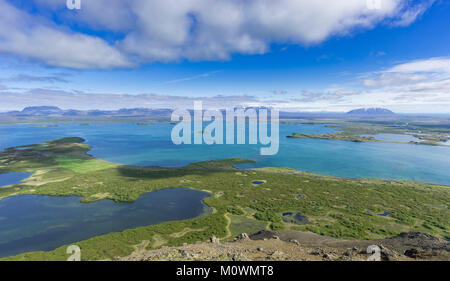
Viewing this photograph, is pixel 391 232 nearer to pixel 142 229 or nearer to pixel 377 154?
pixel 142 229

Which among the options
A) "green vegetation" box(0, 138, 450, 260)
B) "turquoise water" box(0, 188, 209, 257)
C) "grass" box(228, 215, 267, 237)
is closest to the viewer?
"turquoise water" box(0, 188, 209, 257)

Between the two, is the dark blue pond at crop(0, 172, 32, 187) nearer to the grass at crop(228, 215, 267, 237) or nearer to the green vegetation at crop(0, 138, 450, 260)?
the green vegetation at crop(0, 138, 450, 260)

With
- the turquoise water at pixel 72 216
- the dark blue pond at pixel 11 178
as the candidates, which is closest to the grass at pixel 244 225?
the turquoise water at pixel 72 216

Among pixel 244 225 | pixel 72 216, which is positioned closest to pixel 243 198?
pixel 244 225

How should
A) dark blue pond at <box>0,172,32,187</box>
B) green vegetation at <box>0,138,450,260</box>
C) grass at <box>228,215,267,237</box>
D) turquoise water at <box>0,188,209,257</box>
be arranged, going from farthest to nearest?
dark blue pond at <box>0,172,32,187</box> → grass at <box>228,215,267,237</box> → green vegetation at <box>0,138,450,260</box> → turquoise water at <box>0,188,209,257</box>

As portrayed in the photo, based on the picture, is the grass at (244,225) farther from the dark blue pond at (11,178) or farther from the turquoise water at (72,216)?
the dark blue pond at (11,178)

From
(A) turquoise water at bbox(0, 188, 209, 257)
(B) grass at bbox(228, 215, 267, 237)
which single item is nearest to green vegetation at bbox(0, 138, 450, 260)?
(B) grass at bbox(228, 215, 267, 237)
